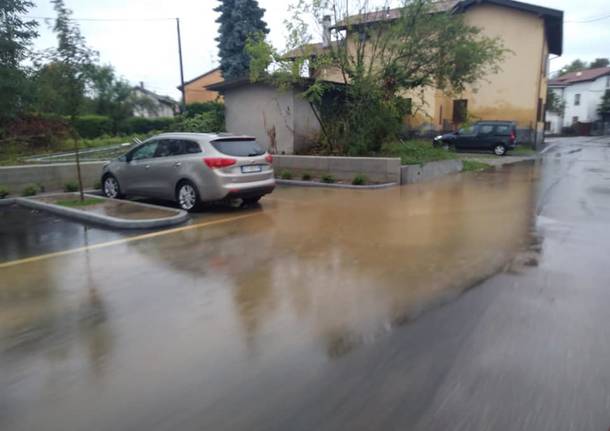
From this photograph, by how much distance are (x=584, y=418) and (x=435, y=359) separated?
0.98 metres

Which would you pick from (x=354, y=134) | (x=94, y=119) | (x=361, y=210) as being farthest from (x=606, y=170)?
(x=94, y=119)

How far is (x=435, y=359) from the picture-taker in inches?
132

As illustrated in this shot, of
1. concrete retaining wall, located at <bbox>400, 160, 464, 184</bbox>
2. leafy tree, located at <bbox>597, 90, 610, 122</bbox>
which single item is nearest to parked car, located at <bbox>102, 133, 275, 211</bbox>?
concrete retaining wall, located at <bbox>400, 160, 464, 184</bbox>

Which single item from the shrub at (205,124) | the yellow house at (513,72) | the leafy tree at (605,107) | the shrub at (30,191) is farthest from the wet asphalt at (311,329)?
the leafy tree at (605,107)

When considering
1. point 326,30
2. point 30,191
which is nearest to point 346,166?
point 326,30

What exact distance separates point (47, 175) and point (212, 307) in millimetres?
9356

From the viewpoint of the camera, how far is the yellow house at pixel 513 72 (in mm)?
26906

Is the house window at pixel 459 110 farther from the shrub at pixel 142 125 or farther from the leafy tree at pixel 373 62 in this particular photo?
the shrub at pixel 142 125

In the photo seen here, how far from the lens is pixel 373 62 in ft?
50.2

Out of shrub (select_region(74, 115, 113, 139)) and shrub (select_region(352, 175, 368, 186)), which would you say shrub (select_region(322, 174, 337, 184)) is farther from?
shrub (select_region(74, 115, 113, 139))

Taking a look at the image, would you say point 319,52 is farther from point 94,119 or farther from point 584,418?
point 94,119

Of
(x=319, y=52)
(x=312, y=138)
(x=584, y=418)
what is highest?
(x=319, y=52)

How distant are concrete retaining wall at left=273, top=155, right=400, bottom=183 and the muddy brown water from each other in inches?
183

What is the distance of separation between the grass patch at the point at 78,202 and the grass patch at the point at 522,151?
70.8 feet
